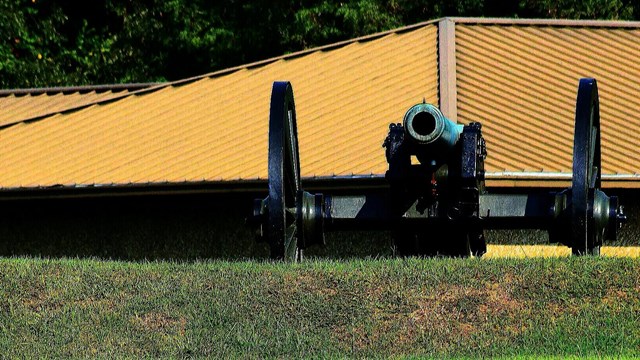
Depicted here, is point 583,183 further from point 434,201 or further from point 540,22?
point 540,22

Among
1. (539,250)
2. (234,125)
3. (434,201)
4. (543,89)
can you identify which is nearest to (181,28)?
(234,125)

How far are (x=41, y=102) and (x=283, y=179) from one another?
13.6 meters

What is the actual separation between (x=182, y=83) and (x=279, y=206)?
11.1 meters

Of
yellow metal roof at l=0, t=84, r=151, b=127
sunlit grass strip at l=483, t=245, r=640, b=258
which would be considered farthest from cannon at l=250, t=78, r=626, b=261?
yellow metal roof at l=0, t=84, r=151, b=127

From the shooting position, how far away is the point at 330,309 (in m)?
12.0

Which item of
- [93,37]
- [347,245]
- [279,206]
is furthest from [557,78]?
[93,37]

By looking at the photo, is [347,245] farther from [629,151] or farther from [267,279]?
[267,279]

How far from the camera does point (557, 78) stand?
22328 mm

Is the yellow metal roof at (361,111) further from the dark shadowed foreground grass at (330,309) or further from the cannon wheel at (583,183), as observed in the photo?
the dark shadowed foreground grass at (330,309)

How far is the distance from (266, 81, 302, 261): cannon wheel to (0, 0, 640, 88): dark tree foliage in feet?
58.8

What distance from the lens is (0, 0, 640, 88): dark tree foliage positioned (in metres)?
32.6

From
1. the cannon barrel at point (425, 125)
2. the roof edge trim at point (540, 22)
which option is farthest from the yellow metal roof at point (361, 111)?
the cannon barrel at point (425, 125)

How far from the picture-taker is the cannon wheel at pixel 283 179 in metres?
13.2

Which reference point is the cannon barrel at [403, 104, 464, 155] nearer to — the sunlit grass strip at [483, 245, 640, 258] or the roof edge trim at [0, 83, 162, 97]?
the sunlit grass strip at [483, 245, 640, 258]
